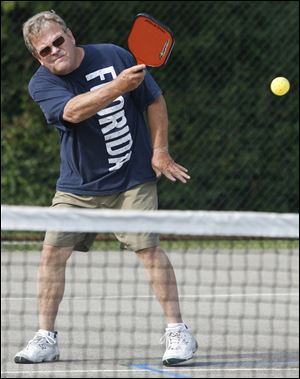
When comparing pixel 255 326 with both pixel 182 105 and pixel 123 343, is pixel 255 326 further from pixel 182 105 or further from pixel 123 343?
pixel 182 105

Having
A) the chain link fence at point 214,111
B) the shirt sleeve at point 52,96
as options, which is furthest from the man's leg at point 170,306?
the chain link fence at point 214,111

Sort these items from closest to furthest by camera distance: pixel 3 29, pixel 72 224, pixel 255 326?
pixel 72 224 < pixel 255 326 < pixel 3 29

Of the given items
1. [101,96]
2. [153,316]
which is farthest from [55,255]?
[153,316]

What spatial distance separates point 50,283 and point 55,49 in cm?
110

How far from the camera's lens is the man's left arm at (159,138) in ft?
19.9

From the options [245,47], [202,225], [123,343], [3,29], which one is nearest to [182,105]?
[245,47]

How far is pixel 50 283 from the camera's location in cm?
613

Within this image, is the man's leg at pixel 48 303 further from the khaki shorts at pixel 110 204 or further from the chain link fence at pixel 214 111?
the chain link fence at pixel 214 111

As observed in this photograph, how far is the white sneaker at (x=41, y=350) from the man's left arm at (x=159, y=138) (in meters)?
0.93

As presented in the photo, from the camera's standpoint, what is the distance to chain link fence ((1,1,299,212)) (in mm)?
11783

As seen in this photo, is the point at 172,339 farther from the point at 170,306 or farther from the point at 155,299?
the point at 155,299

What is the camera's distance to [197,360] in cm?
625

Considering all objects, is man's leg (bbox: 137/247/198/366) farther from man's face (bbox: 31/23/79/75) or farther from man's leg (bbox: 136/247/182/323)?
man's face (bbox: 31/23/79/75)

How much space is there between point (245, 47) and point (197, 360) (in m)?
6.19
